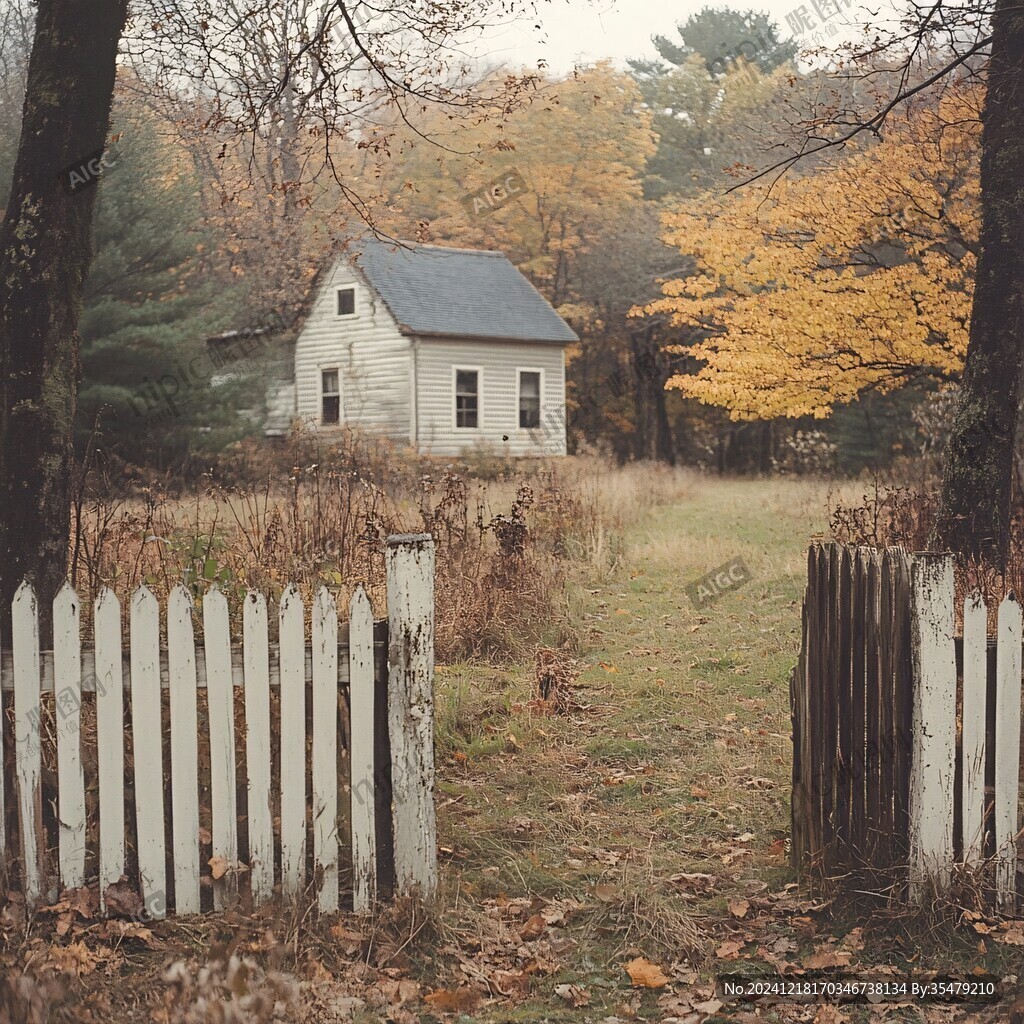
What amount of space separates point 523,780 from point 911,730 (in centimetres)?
236

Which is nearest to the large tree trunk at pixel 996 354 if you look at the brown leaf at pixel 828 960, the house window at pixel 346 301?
the brown leaf at pixel 828 960

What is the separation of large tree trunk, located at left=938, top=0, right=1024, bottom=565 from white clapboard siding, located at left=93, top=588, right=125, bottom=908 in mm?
6483

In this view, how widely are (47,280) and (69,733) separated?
1.98m

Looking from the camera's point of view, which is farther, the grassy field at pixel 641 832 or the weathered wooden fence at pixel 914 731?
the weathered wooden fence at pixel 914 731

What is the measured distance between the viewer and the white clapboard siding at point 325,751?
3871 millimetres

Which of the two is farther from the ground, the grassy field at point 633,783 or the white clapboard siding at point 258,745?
the white clapboard siding at point 258,745

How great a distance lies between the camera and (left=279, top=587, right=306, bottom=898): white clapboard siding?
3.85 metres

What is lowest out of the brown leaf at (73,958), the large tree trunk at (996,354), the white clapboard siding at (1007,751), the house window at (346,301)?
the brown leaf at (73,958)

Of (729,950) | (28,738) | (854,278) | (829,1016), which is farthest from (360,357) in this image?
(829,1016)

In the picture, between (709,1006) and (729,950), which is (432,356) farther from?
(709,1006)

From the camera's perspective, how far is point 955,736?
4.05m

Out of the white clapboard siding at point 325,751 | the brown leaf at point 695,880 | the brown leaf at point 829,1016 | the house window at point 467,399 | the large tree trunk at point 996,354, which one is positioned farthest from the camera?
the house window at point 467,399

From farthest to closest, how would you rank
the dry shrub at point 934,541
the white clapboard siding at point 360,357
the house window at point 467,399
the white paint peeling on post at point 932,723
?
the house window at point 467,399, the white clapboard siding at point 360,357, the dry shrub at point 934,541, the white paint peeling on post at point 932,723

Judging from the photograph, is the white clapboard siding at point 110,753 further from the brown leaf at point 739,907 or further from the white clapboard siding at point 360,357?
the white clapboard siding at point 360,357
